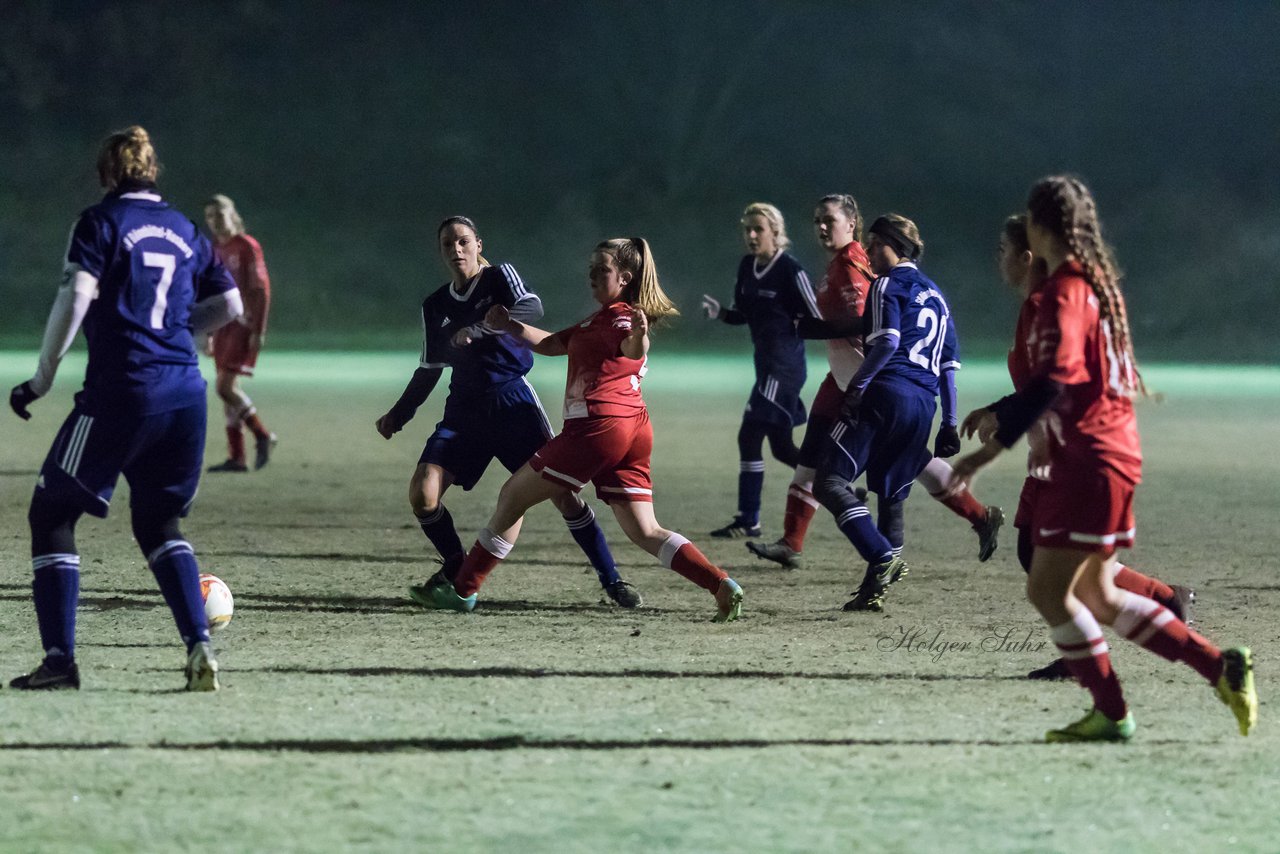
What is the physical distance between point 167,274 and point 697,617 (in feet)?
9.37

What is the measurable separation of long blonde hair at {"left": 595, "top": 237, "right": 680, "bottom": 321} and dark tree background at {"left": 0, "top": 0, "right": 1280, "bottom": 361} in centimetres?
3210

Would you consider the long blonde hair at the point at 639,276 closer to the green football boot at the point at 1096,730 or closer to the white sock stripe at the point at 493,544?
the white sock stripe at the point at 493,544

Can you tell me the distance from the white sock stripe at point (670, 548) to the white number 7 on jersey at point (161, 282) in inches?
92.9

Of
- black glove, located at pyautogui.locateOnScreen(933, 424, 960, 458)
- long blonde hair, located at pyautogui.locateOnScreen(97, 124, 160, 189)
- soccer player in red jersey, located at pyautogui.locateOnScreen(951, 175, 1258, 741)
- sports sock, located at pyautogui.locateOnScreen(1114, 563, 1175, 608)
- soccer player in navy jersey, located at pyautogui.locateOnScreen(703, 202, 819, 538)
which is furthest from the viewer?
soccer player in navy jersey, located at pyautogui.locateOnScreen(703, 202, 819, 538)

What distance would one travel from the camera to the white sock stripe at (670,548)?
6.90 m

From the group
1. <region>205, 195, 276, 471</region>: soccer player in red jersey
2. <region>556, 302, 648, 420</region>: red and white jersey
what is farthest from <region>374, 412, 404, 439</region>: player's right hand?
<region>205, 195, 276, 471</region>: soccer player in red jersey

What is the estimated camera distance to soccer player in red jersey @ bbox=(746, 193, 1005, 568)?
26.1 ft

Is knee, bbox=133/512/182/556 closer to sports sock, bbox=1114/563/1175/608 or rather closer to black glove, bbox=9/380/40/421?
black glove, bbox=9/380/40/421

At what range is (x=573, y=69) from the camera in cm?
4559

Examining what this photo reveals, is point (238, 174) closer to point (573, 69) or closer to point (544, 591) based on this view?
point (573, 69)

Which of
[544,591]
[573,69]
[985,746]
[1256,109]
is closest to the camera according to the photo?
[985,746]

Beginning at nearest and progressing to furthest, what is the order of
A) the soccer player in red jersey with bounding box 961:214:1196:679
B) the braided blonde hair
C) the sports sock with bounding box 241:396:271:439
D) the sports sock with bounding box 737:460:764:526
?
the braided blonde hair → the soccer player in red jersey with bounding box 961:214:1196:679 → the sports sock with bounding box 737:460:764:526 → the sports sock with bounding box 241:396:271:439

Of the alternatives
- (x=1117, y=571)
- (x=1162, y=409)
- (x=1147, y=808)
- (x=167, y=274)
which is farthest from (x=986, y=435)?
(x=1162, y=409)

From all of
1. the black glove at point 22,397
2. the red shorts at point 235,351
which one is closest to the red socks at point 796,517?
the black glove at point 22,397
